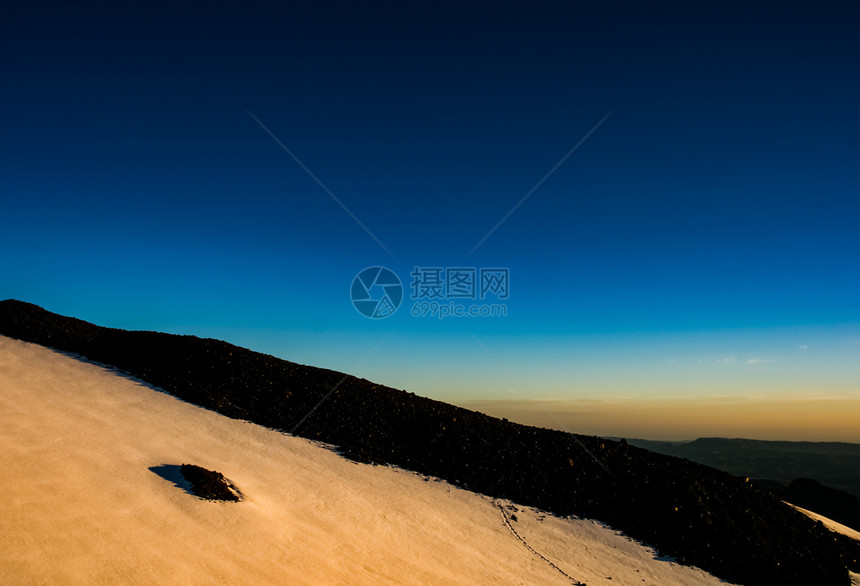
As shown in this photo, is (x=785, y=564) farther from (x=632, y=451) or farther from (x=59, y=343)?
(x=59, y=343)

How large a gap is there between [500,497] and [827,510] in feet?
114

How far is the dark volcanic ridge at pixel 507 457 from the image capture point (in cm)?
1528

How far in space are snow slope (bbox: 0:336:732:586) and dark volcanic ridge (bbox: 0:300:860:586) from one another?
1110mm

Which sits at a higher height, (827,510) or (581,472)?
(581,472)

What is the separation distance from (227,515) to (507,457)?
38.5 feet

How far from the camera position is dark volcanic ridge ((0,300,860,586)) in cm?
1528

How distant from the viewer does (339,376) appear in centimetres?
2412

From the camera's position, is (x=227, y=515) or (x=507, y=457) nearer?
(x=227, y=515)

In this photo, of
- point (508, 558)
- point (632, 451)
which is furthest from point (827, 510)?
point (508, 558)

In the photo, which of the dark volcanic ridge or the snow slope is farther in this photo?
the dark volcanic ridge

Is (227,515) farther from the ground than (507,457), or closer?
closer

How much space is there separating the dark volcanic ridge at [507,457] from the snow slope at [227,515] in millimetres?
1110

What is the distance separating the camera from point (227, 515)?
10.1 metres

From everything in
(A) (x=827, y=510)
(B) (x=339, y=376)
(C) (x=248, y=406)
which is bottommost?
(A) (x=827, y=510)
